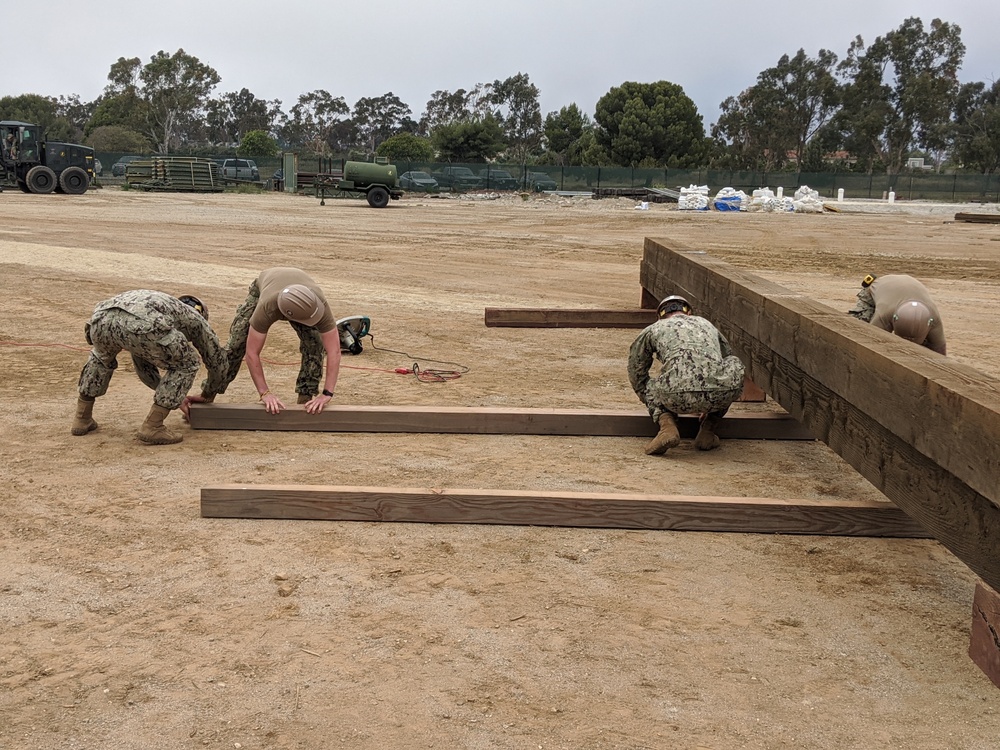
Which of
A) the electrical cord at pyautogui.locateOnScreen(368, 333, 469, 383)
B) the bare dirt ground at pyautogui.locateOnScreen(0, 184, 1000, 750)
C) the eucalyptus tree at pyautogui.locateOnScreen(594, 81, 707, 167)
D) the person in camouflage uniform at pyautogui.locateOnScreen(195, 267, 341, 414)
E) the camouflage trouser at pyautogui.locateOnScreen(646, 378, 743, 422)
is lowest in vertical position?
the bare dirt ground at pyautogui.locateOnScreen(0, 184, 1000, 750)

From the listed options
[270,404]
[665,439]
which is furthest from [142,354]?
[665,439]

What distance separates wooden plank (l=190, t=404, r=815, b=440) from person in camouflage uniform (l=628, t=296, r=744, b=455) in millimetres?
215

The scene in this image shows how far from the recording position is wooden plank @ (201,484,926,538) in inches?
188

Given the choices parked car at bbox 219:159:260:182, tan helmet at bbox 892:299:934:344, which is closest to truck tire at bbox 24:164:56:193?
parked car at bbox 219:159:260:182

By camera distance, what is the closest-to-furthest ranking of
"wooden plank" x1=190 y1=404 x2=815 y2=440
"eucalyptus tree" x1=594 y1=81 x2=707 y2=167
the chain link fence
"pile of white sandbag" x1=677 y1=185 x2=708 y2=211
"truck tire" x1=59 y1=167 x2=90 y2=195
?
"wooden plank" x1=190 y1=404 x2=815 y2=440 < "truck tire" x1=59 y1=167 x2=90 y2=195 < "pile of white sandbag" x1=677 y1=185 x2=708 y2=211 < the chain link fence < "eucalyptus tree" x1=594 y1=81 x2=707 y2=167

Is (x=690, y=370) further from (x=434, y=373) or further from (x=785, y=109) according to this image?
(x=785, y=109)

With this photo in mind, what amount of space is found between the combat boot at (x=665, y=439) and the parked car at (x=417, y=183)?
139 ft

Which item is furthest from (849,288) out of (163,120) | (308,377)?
(163,120)

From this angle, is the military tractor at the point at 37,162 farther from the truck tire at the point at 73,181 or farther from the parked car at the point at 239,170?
the parked car at the point at 239,170

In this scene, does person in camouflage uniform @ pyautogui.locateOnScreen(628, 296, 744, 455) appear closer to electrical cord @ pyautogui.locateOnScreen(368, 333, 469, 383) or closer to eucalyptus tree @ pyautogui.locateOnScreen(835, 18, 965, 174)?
electrical cord @ pyautogui.locateOnScreen(368, 333, 469, 383)

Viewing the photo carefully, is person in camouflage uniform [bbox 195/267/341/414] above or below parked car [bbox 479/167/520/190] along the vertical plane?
below

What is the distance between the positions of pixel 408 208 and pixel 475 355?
26210 mm

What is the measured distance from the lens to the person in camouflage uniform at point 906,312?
6117 mm

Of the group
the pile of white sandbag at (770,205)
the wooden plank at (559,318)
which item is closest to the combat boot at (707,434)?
the wooden plank at (559,318)
